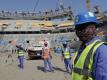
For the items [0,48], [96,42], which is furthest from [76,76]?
[0,48]

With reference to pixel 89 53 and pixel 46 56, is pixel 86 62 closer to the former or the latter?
pixel 89 53

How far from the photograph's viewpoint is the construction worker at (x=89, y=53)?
11.6 ft

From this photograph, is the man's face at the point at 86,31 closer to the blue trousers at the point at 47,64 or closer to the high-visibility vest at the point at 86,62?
the high-visibility vest at the point at 86,62

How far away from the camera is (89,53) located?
146 inches

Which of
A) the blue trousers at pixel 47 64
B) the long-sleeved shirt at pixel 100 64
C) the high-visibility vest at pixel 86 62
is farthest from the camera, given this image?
the blue trousers at pixel 47 64

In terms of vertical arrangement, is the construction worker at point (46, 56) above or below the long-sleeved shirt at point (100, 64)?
below

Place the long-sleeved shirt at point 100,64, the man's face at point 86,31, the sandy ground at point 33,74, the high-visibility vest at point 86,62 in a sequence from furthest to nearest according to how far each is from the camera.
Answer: the sandy ground at point 33,74
the man's face at point 86,31
the high-visibility vest at point 86,62
the long-sleeved shirt at point 100,64

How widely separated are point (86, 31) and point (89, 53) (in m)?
0.29

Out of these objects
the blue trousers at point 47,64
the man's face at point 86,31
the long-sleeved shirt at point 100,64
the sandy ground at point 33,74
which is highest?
the man's face at point 86,31

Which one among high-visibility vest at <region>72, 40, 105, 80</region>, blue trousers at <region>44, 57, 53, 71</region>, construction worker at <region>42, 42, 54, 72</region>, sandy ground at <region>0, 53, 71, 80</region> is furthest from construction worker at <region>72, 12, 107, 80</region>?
blue trousers at <region>44, 57, 53, 71</region>

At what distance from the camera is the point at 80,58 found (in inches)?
153

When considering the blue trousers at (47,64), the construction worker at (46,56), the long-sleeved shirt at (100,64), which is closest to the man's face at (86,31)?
the long-sleeved shirt at (100,64)

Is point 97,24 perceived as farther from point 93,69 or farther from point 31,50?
point 31,50

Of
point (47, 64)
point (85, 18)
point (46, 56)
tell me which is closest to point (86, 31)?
point (85, 18)
